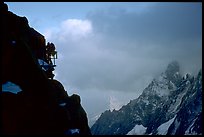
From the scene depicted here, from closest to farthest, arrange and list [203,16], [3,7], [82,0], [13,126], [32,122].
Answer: [203,16]
[82,0]
[13,126]
[32,122]
[3,7]

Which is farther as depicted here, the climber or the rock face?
the climber

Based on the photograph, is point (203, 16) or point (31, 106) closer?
point (203, 16)

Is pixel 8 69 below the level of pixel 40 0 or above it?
above

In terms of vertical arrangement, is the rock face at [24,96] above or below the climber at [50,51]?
below

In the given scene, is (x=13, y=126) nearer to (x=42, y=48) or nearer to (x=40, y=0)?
(x=40, y=0)

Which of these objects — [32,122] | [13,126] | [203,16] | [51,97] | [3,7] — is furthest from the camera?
[3,7]

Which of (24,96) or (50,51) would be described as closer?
(24,96)

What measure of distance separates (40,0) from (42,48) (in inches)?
1840

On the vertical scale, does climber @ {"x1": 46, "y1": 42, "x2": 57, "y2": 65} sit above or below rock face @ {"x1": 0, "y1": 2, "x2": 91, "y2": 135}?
above

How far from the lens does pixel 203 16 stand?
666 inches

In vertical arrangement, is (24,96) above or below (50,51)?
below

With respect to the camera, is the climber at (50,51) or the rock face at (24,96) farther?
the climber at (50,51)

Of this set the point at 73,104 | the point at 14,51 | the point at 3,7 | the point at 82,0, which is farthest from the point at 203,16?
the point at 73,104

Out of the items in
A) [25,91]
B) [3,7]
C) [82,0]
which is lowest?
[82,0]
